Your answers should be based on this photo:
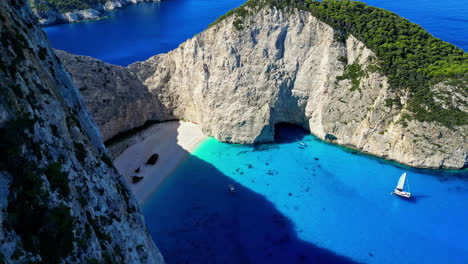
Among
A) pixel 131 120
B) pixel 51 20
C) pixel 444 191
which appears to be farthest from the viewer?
pixel 51 20

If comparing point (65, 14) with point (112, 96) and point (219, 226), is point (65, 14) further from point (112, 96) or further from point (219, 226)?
point (219, 226)

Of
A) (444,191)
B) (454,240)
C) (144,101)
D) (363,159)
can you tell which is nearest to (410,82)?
(363,159)

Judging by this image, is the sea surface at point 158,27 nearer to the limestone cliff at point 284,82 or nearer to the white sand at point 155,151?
the white sand at point 155,151

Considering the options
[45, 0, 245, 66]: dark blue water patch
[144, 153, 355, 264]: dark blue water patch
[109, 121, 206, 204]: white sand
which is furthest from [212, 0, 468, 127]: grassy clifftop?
[45, 0, 245, 66]: dark blue water patch

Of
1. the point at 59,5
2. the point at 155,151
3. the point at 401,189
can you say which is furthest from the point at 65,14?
the point at 401,189

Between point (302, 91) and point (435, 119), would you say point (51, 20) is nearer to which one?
point (302, 91)

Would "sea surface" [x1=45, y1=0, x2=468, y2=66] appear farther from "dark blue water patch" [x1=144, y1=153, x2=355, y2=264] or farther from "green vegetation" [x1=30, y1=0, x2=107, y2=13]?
"dark blue water patch" [x1=144, y1=153, x2=355, y2=264]
